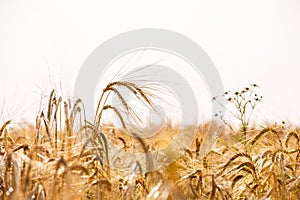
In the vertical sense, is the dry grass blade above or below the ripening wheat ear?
below

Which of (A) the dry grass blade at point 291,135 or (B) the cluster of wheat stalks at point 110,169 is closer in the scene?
(B) the cluster of wheat stalks at point 110,169

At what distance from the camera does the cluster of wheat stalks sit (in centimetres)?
295

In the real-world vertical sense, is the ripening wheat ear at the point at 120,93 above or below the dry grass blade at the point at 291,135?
above

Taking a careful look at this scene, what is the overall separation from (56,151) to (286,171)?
143 centimetres

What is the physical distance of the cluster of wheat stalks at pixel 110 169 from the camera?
2953 millimetres

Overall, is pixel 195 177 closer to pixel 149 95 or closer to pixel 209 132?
pixel 149 95

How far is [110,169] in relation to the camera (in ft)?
11.9

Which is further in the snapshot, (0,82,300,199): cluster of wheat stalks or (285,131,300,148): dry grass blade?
(285,131,300,148): dry grass blade

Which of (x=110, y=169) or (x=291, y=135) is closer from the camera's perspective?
(x=110, y=169)

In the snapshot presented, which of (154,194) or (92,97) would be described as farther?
(92,97)

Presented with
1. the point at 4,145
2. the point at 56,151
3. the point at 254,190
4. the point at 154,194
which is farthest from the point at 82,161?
the point at 254,190

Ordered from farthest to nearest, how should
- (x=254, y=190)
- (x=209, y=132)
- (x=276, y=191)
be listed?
(x=209, y=132) < (x=254, y=190) < (x=276, y=191)

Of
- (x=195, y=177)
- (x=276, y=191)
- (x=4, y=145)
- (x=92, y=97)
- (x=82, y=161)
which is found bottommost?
(x=276, y=191)

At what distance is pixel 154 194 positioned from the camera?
290 cm
